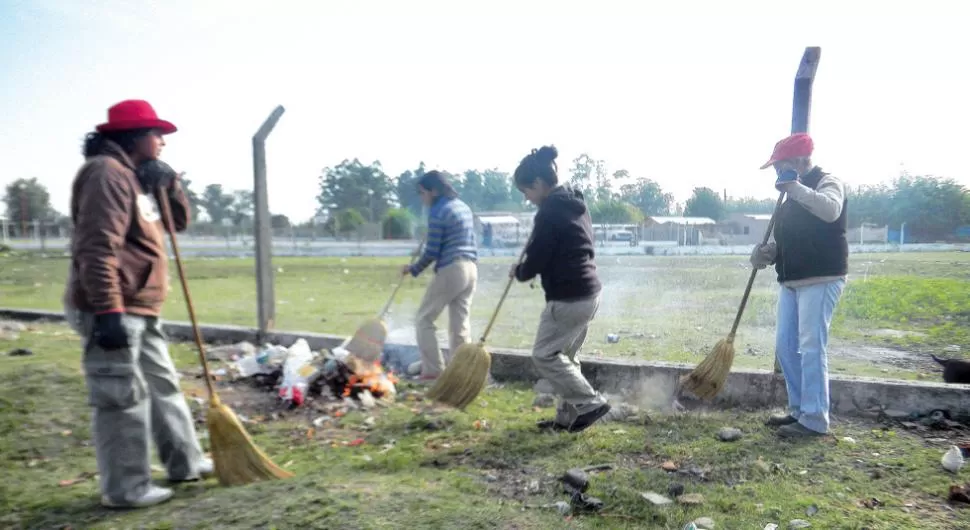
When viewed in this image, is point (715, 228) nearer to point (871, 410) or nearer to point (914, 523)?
point (871, 410)

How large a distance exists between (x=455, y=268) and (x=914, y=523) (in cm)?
351

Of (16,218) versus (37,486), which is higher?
(16,218)

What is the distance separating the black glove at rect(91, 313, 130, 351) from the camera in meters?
2.83

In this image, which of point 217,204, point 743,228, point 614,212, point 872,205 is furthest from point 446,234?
point 217,204

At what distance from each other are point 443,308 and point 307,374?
1.23 metres

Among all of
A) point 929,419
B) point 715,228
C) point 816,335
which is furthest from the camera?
point 715,228

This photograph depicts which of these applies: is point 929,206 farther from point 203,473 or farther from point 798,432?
point 203,473

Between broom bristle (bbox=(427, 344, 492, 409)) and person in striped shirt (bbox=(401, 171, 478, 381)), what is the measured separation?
1.04 m

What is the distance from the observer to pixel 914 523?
2832 millimetres

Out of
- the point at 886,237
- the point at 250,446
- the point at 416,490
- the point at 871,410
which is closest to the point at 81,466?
the point at 250,446

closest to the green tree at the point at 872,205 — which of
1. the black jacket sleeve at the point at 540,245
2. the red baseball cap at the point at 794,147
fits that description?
the red baseball cap at the point at 794,147

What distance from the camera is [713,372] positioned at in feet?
14.4

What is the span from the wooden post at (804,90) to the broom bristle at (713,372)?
1.66 feet

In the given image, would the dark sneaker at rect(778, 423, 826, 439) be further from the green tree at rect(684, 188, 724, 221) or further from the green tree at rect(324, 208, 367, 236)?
the green tree at rect(324, 208, 367, 236)
